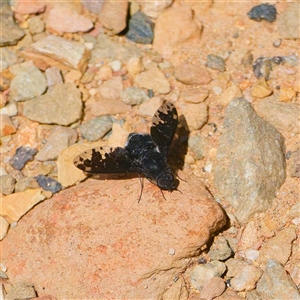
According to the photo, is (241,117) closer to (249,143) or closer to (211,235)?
(249,143)

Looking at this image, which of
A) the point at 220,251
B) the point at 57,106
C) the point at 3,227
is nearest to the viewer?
the point at 220,251

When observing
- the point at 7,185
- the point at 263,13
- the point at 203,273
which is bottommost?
the point at 7,185

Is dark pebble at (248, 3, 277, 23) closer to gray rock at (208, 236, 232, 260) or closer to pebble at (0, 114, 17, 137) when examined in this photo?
gray rock at (208, 236, 232, 260)

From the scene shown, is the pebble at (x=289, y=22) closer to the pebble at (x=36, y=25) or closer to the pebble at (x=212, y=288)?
the pebble at (x=36, y=25)

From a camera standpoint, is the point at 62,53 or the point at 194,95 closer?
the point at 194,95

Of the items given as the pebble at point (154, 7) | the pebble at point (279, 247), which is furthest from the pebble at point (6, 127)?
the pebble at point (279, 247)

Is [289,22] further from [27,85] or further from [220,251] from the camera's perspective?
[27,85]

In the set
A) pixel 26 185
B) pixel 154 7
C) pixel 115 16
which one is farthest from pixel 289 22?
pixel 26 185

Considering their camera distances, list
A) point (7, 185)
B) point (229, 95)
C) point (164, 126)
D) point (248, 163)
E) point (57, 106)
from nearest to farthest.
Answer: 1. point (248, 163)
2. point (164, 126)
3. point (7, 185)
4. point (229, 95)
5. point (57, 106)
